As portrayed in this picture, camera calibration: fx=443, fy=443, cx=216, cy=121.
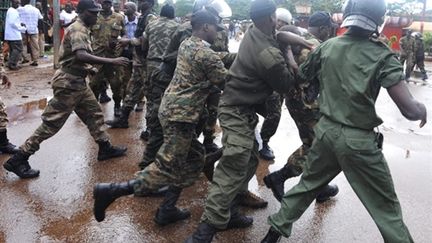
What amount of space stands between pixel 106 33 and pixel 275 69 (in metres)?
4.63

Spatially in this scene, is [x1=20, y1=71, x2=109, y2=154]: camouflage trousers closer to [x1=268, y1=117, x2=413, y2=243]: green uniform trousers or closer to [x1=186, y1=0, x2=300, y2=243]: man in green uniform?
[x1=186, y1=0, x2=300, y2=243]: man in green uniform

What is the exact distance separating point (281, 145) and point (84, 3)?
Answer: 10.6ft

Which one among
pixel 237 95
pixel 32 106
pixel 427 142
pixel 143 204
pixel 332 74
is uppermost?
pixel 332 74

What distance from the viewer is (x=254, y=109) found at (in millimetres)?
3332

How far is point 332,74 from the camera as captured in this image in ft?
9.07

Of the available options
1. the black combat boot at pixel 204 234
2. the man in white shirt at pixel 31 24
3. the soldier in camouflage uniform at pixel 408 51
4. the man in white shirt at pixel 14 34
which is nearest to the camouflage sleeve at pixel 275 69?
the black combat boot at pixel 204 234

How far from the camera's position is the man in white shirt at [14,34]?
11180 mm

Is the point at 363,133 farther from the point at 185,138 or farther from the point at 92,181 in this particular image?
the point at 92,181

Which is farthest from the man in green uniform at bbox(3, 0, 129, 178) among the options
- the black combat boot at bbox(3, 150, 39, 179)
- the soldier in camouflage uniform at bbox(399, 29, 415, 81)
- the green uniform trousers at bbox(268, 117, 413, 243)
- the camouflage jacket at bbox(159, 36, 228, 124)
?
the soldier in camouflage uniform at bbox(399, 29, 415, 81)

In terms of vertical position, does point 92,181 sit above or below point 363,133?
below

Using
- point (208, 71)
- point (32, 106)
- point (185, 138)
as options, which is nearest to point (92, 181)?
point (185, 138)

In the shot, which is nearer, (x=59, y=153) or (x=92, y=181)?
(x=92, y=181)

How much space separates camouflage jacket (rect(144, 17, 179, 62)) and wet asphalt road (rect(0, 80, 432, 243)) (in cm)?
123

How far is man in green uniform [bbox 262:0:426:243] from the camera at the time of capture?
2.55m
